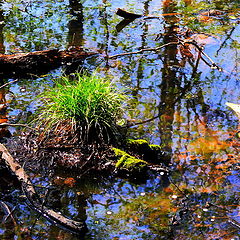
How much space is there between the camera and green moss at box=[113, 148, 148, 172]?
5.24 metres

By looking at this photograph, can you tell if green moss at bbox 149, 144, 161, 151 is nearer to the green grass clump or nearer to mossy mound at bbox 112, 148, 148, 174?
mossy mound at bbox 112, 148, 148, 174

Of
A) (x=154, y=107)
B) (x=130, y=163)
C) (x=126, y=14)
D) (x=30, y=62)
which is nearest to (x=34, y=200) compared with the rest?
(x=130, y=163)

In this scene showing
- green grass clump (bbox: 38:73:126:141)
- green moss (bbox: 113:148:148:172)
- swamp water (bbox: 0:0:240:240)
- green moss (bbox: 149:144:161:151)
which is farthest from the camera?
green moss (bbox: 149:144:161:151)

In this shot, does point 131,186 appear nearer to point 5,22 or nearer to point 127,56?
point 127,56

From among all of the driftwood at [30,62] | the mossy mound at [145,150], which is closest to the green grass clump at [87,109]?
the mossy mound at [145,150]

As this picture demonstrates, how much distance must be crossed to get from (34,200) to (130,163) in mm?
1294

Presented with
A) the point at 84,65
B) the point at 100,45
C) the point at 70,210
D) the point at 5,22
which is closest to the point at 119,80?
the point at 84,65

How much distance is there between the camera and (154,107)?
6863 mm

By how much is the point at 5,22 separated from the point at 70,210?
6.86 m

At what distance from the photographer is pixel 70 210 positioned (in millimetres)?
4691

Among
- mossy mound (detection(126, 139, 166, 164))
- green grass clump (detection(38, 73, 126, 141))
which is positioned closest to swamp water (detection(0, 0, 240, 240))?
mossy mound (detection(126, 139, 166, 164))

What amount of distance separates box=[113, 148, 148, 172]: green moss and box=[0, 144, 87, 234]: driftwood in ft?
3.83

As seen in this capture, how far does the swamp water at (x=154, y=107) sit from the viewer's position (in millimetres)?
4516

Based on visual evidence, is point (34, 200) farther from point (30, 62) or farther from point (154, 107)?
point (30, 62)
